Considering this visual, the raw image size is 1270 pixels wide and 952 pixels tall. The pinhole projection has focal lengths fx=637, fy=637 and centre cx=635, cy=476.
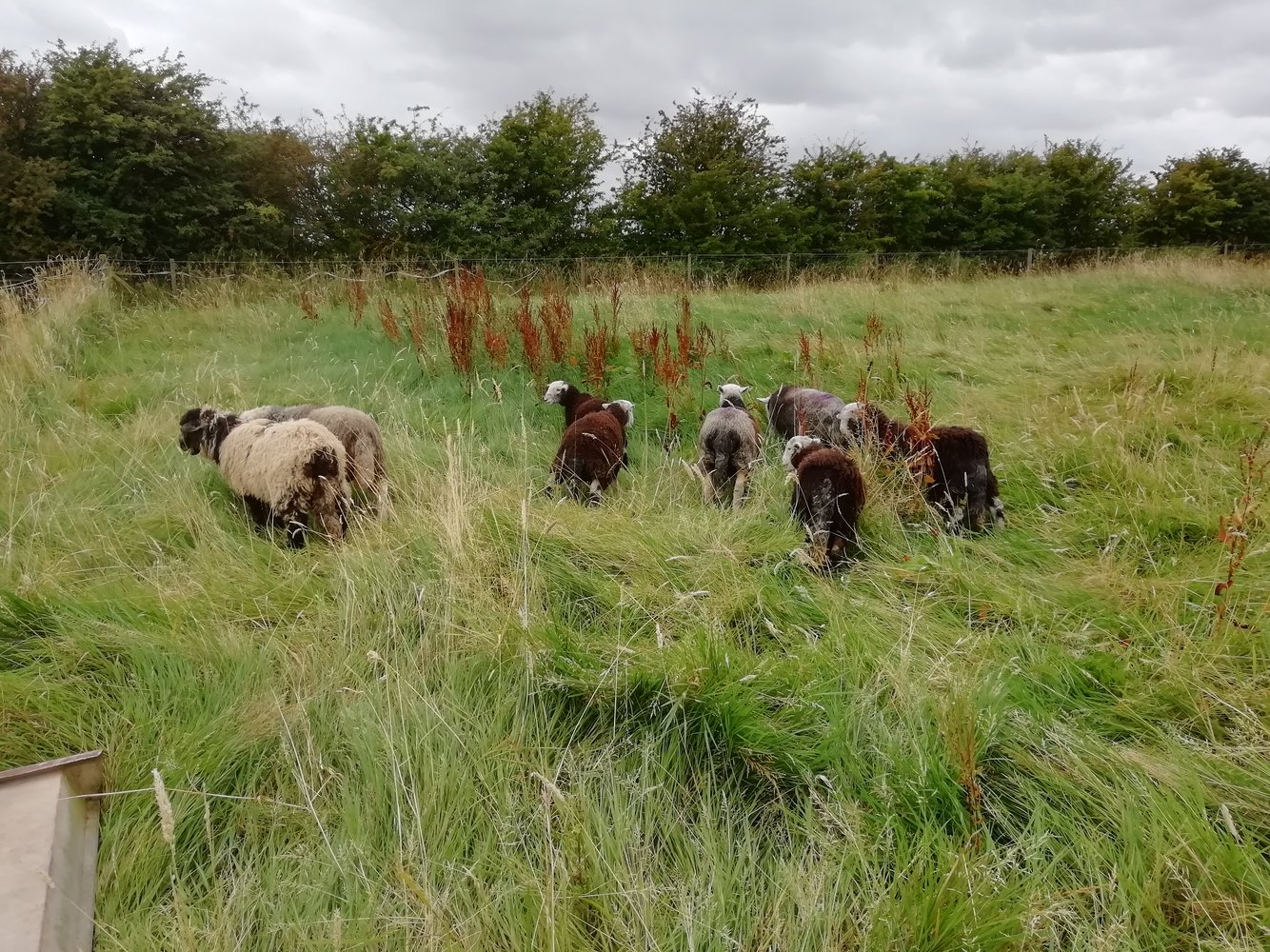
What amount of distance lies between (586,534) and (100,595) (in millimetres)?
2285

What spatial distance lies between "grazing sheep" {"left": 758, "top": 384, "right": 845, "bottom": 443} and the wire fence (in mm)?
5476

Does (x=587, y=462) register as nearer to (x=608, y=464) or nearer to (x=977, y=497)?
(x=608, y=464)

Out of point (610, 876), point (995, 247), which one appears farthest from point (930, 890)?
point (995, 247)

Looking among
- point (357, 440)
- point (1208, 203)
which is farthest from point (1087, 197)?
point (357, 440)

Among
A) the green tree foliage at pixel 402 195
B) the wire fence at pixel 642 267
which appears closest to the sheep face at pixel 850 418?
the wire fence at pixel 642 267

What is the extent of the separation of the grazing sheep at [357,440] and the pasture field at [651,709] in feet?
0.68

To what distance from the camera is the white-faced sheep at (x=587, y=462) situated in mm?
4367

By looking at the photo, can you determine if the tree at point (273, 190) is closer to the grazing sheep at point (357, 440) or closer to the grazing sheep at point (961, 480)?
the grazing sheep at point (357, 440)

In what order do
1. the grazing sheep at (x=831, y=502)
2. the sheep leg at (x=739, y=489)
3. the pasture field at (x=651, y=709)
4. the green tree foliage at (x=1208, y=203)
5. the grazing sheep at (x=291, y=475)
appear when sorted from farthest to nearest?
1. the green tree foliage at (x=1208, y=203)
2. the sheep leg at (x=739, y=489)
3. the grazing sheep at (x=291, y=475)
4. the grazing sheep at (x=831, y=502)
5. the pasture field at (x=651, y=709)

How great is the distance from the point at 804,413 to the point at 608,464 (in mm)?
1901

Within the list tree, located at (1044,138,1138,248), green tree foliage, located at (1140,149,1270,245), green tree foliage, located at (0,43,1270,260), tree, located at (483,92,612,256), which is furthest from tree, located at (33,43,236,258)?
green tree foliage, located at (1140,149,1270,245)

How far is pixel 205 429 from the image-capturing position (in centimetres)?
455

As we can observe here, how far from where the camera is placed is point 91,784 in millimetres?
1972

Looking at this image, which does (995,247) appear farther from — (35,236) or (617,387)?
(35,236)
